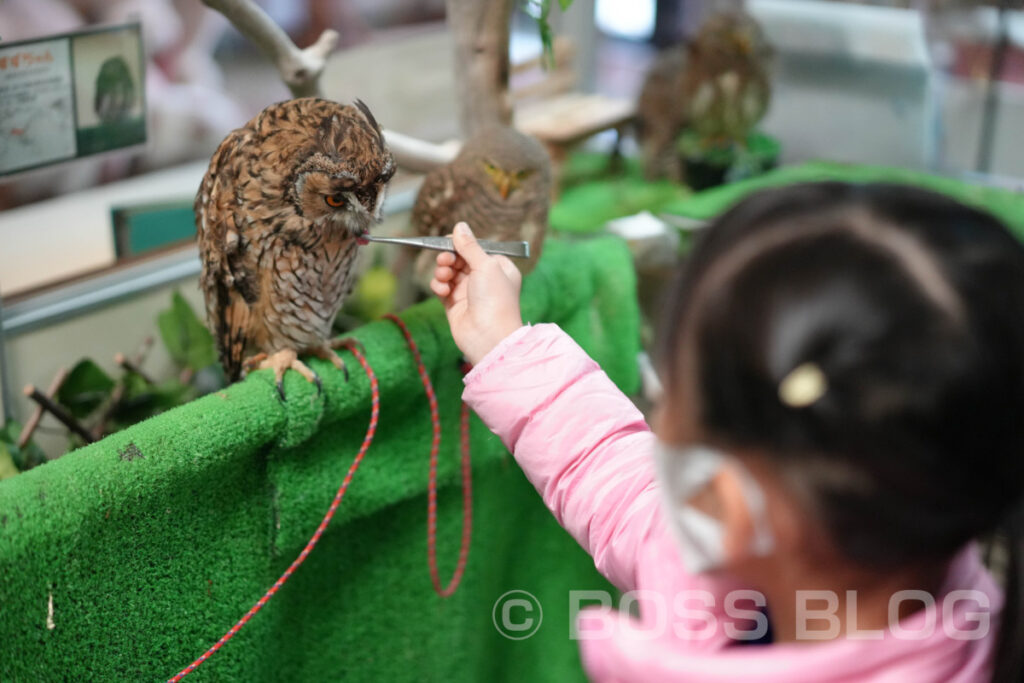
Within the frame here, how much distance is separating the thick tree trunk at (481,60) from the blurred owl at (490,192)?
0.08 meters

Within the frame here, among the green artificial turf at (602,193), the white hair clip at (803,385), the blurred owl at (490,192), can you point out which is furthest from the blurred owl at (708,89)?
the white hair clip at (803,385)

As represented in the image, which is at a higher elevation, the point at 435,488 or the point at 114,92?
the point at 114,92

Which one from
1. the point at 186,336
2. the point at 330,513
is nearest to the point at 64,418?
the point at 186,336

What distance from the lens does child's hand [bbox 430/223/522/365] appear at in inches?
33.5

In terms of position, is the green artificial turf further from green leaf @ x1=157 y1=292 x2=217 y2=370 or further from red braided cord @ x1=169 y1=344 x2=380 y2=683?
red braided cord @ x1=169 y1=344 x2=380 y2=683

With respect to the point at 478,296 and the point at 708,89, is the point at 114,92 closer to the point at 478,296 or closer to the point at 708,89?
the point at 478,296

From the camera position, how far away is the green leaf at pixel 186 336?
4.73ft

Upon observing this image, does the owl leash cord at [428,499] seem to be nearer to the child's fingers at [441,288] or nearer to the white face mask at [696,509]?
the child's fingers at [441,288]

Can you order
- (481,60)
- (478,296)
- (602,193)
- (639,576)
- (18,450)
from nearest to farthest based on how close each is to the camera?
(639,576) → (478,296) → (18,450) → (481,60) → (602,193)

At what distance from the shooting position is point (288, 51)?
3.99 feet

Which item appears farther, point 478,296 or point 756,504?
point 478,296

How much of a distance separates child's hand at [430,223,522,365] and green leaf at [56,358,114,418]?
2.23ft

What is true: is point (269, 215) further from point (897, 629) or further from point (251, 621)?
point (897, 629)

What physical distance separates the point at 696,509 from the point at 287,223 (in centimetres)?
65
